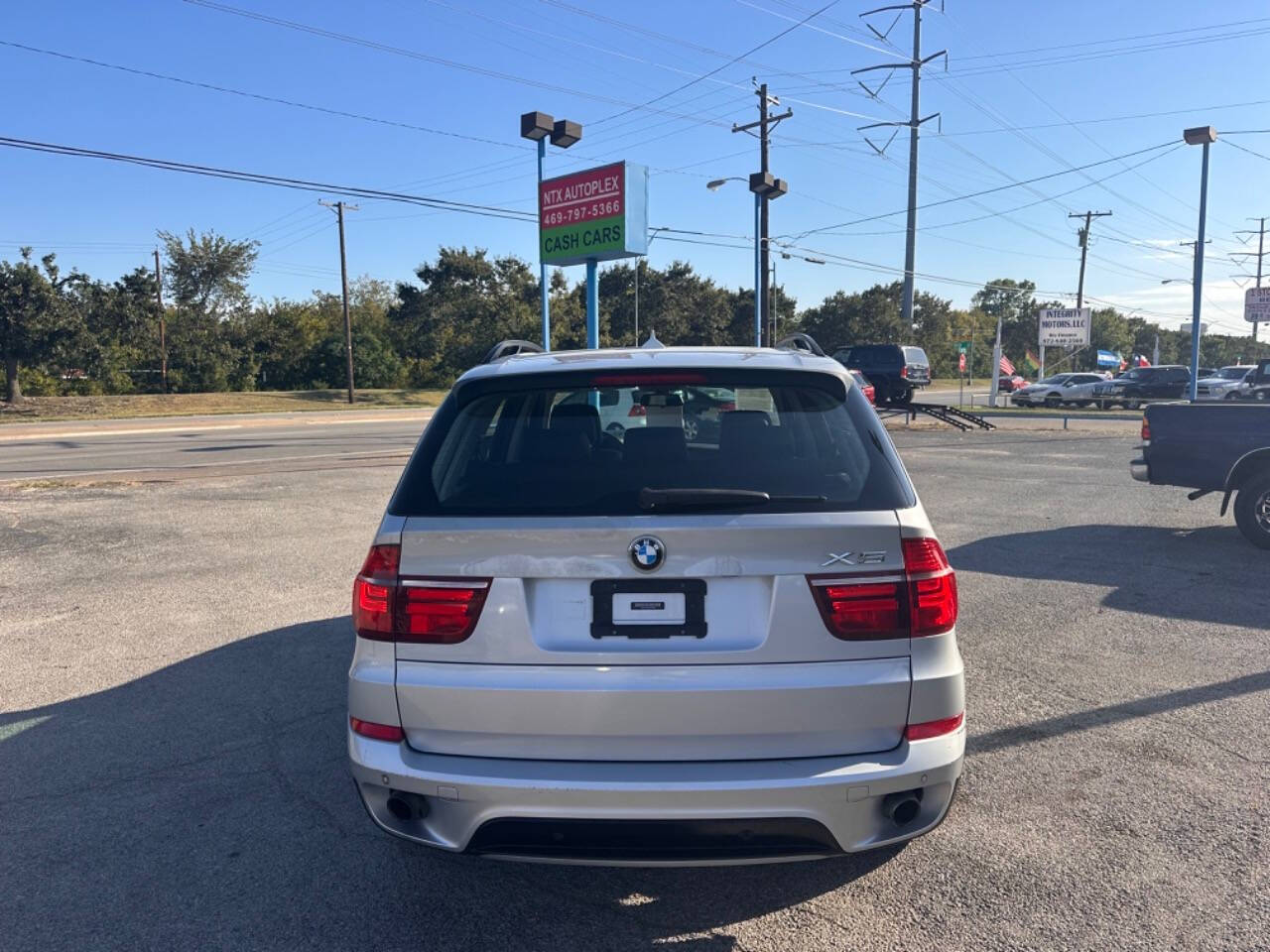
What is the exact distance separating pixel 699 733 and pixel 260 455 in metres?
A: 18.1

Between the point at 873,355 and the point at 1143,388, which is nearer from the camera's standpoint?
the point at 873,355

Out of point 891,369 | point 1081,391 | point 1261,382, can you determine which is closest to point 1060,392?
point 1081,391

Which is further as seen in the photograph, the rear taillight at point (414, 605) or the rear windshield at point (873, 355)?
the rear windshield at point (873, 355)

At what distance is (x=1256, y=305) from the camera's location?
3788cm

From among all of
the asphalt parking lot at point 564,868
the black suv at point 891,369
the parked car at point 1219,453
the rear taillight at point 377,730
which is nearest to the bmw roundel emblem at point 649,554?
the rear taillight at point 377,730

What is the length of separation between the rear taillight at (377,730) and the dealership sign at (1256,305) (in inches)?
1733

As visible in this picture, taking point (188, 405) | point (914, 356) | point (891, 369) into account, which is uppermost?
point (914, 356)

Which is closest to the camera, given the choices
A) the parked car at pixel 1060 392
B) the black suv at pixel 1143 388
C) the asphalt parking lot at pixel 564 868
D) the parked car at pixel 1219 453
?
the asphalt parking lot at pixel 564 868

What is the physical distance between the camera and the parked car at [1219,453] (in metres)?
8.41

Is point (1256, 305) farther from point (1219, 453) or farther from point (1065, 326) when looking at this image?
point (1219, 453)

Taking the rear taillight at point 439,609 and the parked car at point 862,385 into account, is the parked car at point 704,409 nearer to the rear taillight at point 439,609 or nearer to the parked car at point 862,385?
the parked car at point 862,385

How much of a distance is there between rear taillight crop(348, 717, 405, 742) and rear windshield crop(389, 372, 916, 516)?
0.62 meters

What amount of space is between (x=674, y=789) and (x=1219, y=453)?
828 cm

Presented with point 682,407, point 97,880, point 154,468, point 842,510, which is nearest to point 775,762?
point 842,510
